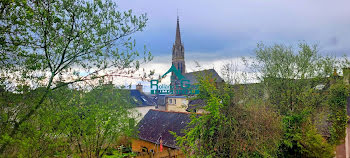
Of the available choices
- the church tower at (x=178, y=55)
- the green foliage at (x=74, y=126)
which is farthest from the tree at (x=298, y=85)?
the church tower at (x=178, y=55)

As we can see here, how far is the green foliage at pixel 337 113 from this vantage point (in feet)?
35.6

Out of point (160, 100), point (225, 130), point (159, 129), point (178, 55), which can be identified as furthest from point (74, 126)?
point (178, 55)

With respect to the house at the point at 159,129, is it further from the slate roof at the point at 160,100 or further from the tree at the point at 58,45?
the slate roof at the point at 160,100

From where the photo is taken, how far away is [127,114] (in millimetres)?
4953

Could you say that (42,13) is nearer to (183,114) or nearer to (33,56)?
(33,56)

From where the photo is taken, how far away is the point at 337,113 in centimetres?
1107

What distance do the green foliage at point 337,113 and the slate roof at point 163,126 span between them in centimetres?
747

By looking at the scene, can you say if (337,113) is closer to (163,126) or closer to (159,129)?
(163,126)

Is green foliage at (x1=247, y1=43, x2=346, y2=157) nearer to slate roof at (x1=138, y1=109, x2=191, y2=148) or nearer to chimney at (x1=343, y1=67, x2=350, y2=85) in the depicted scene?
chimney at (x1=343, y1=67, x2=350, y2=85)

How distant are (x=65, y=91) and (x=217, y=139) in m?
3.78

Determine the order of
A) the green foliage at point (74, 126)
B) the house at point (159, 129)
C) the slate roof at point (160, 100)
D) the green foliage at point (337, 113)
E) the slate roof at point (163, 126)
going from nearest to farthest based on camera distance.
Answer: the green foliage at point (74, 126)
the green foliage at point (337, 113)
the house at point (159, 129)
the slate roof at point (163, 126)
the slate roof at point (160, 100)

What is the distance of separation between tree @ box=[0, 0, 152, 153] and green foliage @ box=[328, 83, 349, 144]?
1087 cm

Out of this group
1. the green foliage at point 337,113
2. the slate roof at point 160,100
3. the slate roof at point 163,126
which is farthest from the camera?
the slate roof at point 160,100

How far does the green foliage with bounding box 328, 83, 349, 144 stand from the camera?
35.6ft
